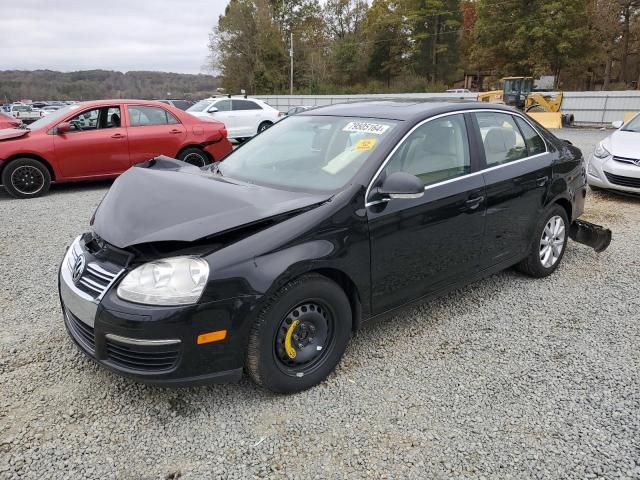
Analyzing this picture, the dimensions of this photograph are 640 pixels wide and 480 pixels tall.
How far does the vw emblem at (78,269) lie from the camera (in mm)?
2664

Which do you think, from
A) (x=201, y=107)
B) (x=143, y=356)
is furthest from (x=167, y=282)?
(x=201, y=107)

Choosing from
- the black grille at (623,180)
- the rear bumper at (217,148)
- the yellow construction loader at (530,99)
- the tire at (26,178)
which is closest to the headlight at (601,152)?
the black grille at (623,180)

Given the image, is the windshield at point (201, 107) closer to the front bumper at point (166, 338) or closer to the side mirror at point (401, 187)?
the side mirror at point (401, 187)

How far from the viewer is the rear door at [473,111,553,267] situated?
12.1 feet

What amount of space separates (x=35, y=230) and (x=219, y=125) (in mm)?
4106

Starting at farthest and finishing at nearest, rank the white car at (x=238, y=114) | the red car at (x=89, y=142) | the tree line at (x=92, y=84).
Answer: the tree line at (x=92, y=84) → the white car at (x=238, y=114) → the red car at (x=89, y=142)

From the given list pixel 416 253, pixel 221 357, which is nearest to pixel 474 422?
pixel 416 253

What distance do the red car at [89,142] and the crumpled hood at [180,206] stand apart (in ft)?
15.0

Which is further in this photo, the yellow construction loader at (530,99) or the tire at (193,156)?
the yellow construction loader at (530,99)

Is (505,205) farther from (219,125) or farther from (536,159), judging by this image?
(219,125)

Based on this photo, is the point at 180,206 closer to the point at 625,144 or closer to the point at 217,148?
the point at 217,148

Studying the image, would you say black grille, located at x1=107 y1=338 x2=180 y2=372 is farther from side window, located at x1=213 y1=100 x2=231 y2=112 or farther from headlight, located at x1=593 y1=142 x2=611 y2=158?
side window, located at x1=213 y1=100 x2=231 y2=112

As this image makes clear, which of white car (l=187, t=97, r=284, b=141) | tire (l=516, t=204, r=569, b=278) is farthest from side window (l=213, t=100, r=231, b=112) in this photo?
tire (l=516, t=204, r=569, b=278)

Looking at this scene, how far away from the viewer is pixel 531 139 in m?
4.20
